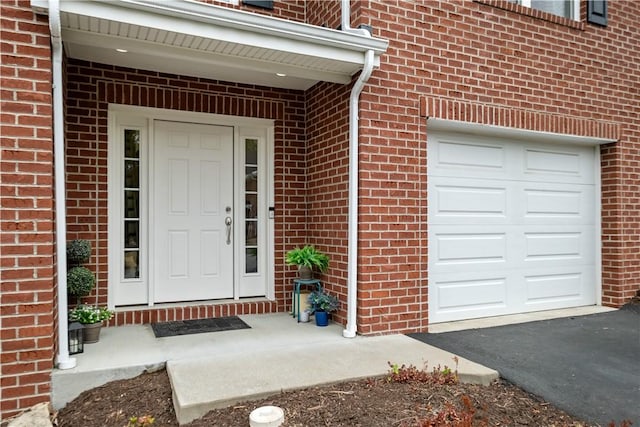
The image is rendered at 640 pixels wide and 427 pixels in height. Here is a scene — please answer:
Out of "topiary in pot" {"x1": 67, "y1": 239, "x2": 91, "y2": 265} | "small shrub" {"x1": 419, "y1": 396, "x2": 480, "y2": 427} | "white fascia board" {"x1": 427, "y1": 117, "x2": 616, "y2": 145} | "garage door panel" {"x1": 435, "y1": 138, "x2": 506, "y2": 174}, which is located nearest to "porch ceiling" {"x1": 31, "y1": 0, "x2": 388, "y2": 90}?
"white fascia board" {"x1": 427, "y1": 117, "x2": 616, "y2": 145}

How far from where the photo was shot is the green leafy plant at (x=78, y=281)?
386 centimetres

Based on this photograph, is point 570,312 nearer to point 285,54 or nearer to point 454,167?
point 454,167

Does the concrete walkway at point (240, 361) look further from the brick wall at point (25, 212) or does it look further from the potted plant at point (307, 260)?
the potted plant at point (307, 260)

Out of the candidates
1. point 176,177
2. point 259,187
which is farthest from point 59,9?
point 259,187

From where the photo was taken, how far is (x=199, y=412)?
2820 mm

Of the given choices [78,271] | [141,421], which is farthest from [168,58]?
[141,421]

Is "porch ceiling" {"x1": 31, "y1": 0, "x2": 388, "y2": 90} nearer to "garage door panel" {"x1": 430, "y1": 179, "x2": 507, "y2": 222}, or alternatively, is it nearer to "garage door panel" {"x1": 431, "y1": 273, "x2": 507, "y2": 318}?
"garage door panel" {"x1": 430, "y1": 179, "x2": 507, "y2": 222}

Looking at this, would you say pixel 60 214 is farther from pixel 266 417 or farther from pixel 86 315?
pixel 266 417

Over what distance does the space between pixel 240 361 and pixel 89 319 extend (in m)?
1.36

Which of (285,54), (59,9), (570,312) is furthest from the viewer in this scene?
(570,312)

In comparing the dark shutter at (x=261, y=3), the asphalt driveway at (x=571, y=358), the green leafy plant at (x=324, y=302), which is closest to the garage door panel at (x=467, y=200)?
the asphalt driveway at (x=571, y=358)

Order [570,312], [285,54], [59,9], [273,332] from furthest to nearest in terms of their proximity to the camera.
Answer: [570,312] < [273,332] < [285,54] < [59,9]

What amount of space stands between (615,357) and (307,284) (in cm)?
286

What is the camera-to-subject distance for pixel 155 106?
4668mm
